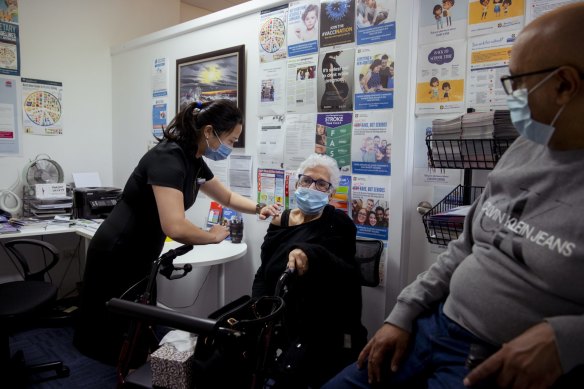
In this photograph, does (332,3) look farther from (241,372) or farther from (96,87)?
(96,87)

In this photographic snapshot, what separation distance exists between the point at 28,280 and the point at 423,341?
2.29m

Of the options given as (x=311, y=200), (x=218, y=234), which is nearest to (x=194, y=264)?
(x=218, y=234)

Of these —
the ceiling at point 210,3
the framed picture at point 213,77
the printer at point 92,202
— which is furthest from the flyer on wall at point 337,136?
the ceiling at point 210,3

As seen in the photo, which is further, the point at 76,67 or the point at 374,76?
the point at 76,67

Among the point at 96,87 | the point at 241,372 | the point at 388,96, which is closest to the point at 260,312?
the point at 241,372

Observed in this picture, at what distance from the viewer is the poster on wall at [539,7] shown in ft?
5.06

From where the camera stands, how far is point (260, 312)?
5.03 feet

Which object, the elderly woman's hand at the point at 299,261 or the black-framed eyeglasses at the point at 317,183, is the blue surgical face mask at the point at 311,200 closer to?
the black-framed eyeglasses at the point at 317,183

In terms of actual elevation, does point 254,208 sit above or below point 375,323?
above

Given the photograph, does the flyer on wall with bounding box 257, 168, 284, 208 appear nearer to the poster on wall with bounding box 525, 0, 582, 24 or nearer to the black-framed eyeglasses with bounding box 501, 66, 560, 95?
the poster on wall with bounding box 525, 0, 582, 24

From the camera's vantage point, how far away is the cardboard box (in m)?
1.34

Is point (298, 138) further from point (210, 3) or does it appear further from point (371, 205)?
point (210, 3)

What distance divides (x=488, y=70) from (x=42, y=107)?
3314 mm

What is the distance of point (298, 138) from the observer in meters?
2.34
